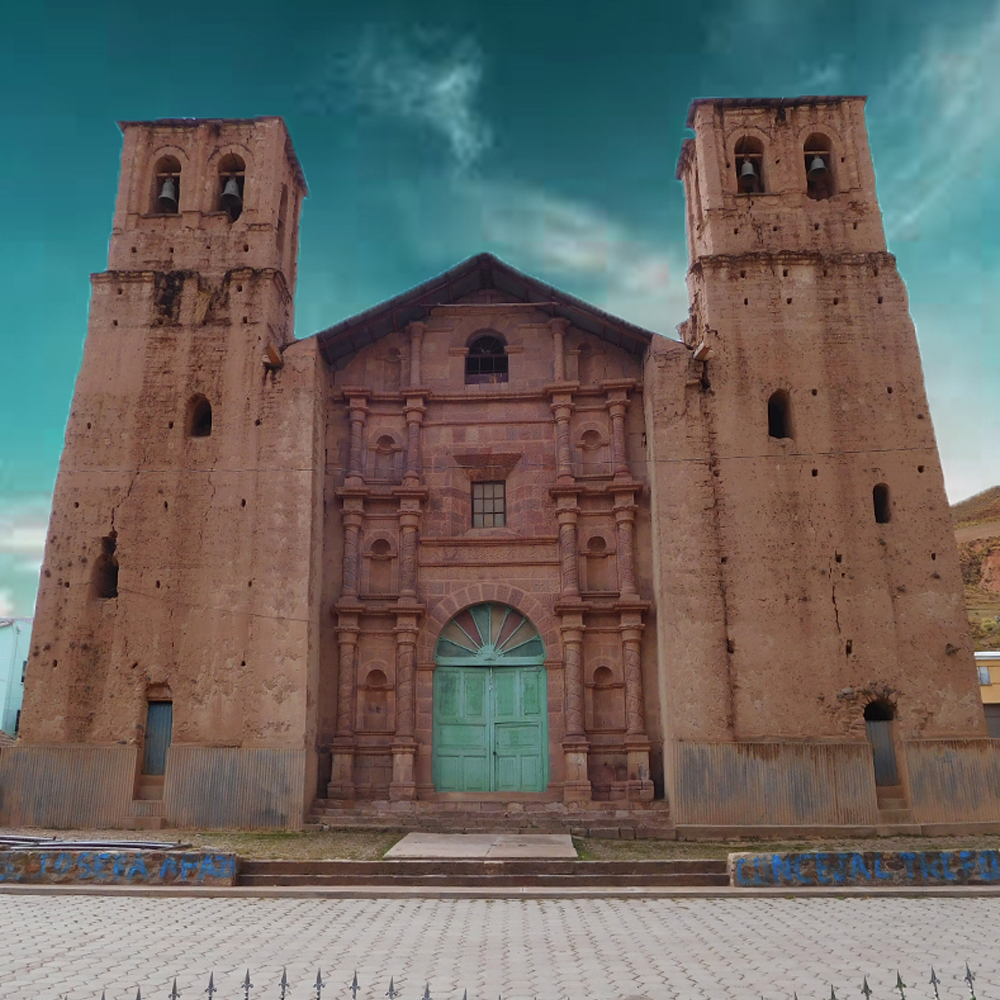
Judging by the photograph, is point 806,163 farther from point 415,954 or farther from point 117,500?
point 415,954

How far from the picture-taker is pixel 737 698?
1566 cm

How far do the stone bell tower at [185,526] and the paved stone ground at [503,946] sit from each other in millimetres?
5213

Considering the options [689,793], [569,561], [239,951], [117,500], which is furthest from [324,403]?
[239,951]

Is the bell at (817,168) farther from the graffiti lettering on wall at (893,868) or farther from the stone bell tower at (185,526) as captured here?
the graffiti lettering on wall at (893,868)

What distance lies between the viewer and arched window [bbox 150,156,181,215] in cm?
1939

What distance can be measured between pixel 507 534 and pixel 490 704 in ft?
10.5

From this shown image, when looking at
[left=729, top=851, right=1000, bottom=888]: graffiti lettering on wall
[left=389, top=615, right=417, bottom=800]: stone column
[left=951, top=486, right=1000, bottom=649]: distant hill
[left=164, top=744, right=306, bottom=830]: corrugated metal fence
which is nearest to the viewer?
[left=729, top=851, right=1000, bottom=888]: graffiti lettering on wall

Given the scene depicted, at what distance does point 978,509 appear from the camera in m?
63.9

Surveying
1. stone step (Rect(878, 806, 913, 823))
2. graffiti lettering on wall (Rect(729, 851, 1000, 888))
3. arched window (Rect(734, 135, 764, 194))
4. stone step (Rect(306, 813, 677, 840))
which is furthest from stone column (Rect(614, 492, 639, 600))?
graffiti lettering on wall (Rect(729, 851, 1000, 888))

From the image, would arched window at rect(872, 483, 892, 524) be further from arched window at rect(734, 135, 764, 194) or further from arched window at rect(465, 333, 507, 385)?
arched window at rect(465, 333, 507, 385)

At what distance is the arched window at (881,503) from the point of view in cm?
1670

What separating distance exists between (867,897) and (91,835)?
11.1 m

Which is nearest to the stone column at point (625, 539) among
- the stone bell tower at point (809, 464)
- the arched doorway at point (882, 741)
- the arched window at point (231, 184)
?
the stone bell tower at point (809, 464)

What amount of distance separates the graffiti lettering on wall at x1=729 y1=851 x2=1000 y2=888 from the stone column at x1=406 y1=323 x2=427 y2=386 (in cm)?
1165
